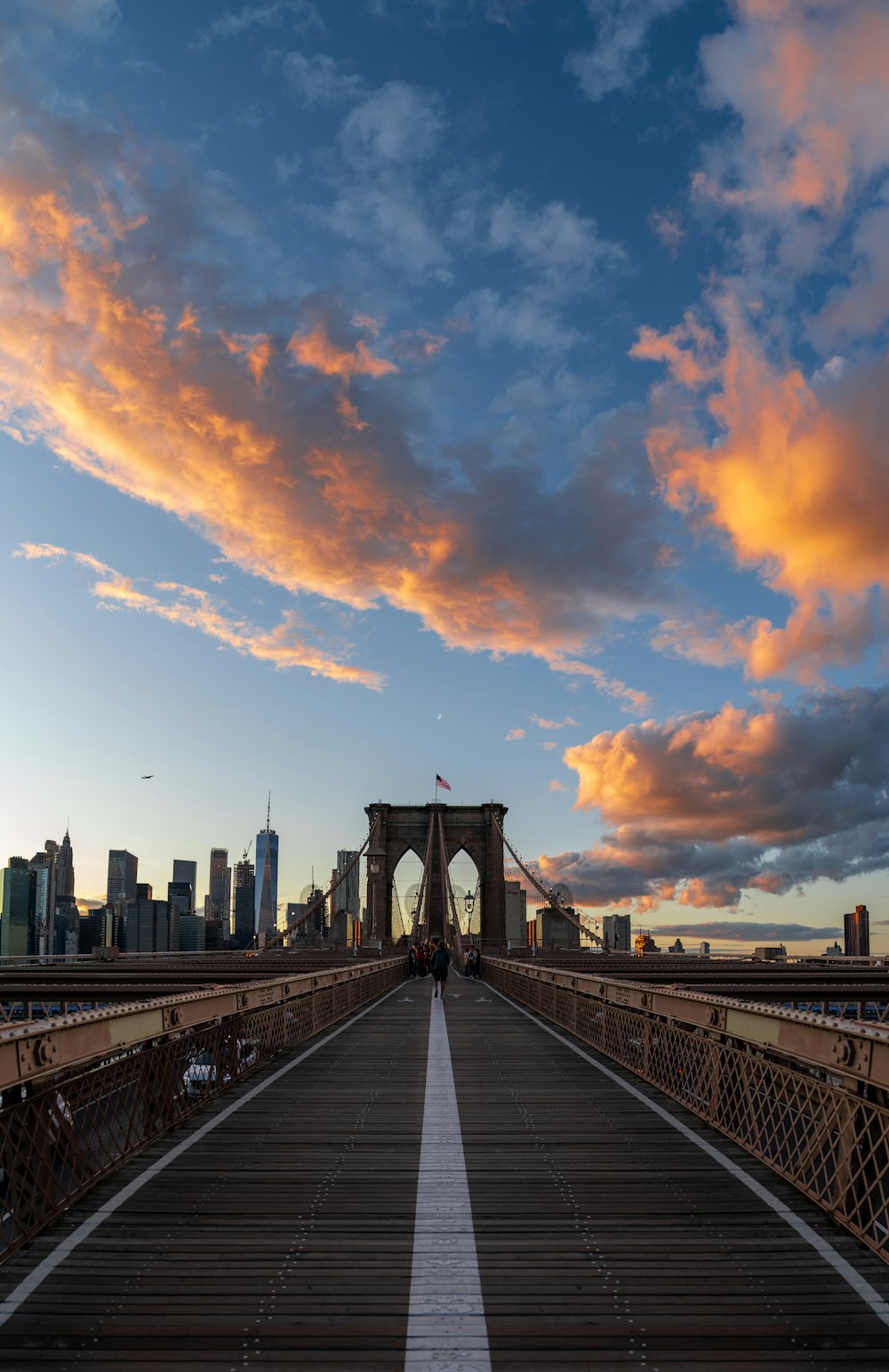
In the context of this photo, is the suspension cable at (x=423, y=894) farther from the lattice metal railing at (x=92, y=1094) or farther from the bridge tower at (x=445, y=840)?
the lattice metal railing at (x=92, y=1094)

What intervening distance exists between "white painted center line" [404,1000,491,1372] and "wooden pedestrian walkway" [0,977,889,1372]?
0.06 ft

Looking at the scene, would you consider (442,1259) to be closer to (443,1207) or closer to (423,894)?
(443,1207)

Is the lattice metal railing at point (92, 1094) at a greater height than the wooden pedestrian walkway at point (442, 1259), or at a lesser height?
greater

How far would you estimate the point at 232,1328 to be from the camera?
17.5 ft

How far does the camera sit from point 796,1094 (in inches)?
316

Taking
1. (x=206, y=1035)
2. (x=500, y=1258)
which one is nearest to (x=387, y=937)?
(x=206, y=1035)

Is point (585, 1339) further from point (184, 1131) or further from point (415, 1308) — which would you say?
point (184, 1131)

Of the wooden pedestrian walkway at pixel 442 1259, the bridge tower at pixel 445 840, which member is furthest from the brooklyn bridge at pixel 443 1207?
the bridge tower at pixel 445 840

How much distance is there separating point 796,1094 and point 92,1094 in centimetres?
586

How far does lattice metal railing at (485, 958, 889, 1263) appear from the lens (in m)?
6.77

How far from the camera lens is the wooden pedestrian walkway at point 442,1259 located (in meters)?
5.14

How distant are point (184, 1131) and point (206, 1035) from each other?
204cm

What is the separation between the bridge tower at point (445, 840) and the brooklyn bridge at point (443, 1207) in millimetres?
93749

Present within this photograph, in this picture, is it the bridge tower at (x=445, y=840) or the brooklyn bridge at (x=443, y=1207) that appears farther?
the bridge tower at (x=445, y=840)
